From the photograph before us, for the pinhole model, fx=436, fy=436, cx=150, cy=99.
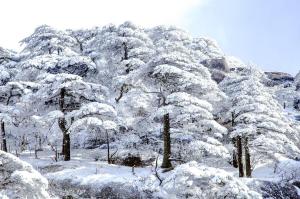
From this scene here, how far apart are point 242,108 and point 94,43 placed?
23.7 m

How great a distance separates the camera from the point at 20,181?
35.9 feet

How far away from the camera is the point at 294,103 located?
2251 inches

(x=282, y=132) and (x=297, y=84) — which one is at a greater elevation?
(x=297, y=84)

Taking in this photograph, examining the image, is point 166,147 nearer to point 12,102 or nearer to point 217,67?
point 12,102

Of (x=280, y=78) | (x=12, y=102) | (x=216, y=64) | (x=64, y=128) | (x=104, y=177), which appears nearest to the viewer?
(x=104, y=177)

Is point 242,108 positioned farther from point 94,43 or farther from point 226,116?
point 94,43

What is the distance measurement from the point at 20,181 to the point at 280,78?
213 feet

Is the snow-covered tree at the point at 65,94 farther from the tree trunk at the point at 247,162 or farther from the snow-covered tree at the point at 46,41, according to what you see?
the snow-covered tree at the point at 46,41

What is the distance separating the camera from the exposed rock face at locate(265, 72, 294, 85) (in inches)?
2719

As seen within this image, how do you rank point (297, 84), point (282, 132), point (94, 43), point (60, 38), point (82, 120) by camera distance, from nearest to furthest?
1. point (82, 120)
2. point (282, 132)
3. point (60, 38)
4. point (94, 43)
5. point (297, 84)

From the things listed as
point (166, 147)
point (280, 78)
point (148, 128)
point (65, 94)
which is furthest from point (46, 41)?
point (280, 78)

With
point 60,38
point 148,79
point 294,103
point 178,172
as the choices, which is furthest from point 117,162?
point 294,103

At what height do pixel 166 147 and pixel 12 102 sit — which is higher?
pixel 12 102

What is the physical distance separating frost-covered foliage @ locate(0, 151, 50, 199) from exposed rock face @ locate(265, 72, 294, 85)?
6063 cm
